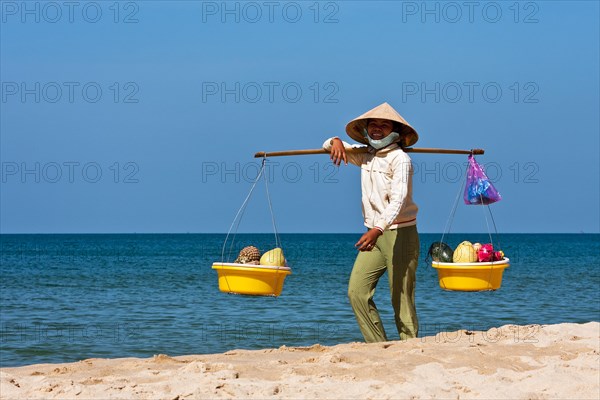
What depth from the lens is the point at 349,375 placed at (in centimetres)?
446

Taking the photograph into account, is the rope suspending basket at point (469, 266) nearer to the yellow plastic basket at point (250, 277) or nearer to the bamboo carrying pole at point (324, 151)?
the bamboo carrying pole at point (324, 151)

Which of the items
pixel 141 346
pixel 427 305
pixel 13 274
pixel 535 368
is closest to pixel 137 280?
pixel 13 274

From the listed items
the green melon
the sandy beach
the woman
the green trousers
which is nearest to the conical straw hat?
the woman

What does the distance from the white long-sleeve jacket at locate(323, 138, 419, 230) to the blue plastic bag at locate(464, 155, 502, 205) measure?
1180 millimetres

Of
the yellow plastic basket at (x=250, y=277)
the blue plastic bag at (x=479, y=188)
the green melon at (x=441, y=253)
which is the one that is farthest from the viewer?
the blue plastic bag at (x=479, y=188)

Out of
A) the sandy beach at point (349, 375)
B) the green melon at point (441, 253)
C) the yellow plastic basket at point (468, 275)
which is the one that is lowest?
the sandy beach at point (349, 375)

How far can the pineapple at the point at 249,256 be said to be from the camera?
591 cm

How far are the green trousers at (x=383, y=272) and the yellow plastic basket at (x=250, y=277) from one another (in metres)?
0.50

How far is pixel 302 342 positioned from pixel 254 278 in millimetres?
3921

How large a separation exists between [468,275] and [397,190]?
1013 mm

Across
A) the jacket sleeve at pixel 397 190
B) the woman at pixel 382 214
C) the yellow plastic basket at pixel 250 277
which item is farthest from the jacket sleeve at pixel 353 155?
the yellow plastic basket at pixel 250 277

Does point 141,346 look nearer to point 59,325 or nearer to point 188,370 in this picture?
point 59,325

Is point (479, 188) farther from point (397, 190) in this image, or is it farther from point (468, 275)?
point (397, 190)

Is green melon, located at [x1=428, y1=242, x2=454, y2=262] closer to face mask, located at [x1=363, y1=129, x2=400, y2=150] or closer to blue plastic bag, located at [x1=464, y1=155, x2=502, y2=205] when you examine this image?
blue plastic bag, located at [x1=464, y1=155, x2=502, y2=205]
